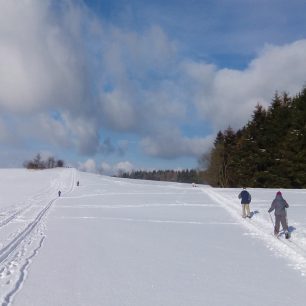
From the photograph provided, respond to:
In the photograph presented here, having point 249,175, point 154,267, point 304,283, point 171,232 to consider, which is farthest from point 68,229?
point 249,175

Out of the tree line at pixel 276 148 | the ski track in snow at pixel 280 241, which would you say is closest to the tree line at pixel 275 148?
the tree line at pixel 276 148

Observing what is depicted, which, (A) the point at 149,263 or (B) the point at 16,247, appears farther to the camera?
(B) the point at 16,247

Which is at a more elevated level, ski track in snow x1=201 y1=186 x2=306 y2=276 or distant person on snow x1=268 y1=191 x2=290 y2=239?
distant person on snow x1=268 y1=191 x2=290 y2=239

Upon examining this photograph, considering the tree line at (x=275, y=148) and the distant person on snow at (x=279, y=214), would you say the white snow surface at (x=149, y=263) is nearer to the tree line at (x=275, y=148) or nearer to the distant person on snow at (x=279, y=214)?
the distant person on snow at (x=279, y=214)

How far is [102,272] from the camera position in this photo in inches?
411

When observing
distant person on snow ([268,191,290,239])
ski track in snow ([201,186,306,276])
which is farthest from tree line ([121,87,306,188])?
distant person on snow ([268,191,290,239])

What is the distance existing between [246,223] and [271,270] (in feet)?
36.4

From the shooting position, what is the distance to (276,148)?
54156mm

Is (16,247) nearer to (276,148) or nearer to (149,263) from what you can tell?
(149,263)

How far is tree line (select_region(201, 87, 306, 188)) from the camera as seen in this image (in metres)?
49.3

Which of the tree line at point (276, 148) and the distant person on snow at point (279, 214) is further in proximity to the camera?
the tree line at point (276, 148)

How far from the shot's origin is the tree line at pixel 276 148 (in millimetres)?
49281

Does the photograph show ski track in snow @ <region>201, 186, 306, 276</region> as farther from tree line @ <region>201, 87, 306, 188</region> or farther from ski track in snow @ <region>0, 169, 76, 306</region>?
tree line @ <region>201, 87, 306, 188</region>

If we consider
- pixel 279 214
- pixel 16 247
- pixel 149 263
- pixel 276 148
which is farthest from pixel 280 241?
pixel 276 148
